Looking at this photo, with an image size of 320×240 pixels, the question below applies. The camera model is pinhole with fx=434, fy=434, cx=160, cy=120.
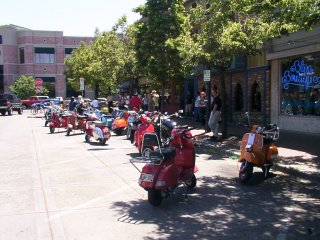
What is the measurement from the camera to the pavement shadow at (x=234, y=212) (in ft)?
18.2

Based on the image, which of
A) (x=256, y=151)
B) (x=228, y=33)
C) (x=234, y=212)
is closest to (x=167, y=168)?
(x=234, y=212)

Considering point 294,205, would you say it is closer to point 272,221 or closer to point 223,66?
point 272,221

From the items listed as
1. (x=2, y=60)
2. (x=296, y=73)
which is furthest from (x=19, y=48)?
(x=296, y=73)

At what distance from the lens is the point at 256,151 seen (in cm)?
865

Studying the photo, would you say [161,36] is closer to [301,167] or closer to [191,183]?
[301,167]

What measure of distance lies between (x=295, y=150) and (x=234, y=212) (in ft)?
20.5

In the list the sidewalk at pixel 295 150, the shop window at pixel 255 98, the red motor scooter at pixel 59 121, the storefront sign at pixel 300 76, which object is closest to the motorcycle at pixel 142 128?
the sidewalk at pixel 295 150

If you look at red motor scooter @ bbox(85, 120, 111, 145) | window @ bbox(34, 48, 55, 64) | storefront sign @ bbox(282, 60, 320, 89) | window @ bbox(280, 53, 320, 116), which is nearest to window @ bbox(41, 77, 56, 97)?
window @ bbox(34, 48, 55, 64)

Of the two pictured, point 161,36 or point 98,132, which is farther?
point 161,36

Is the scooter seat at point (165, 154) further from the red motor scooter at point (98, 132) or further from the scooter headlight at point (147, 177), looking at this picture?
the red motor scooter at point (98, 132)

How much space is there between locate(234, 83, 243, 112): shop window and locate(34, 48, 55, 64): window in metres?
52.8

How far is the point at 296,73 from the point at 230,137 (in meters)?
3.71

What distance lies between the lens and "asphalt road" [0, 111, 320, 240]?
559 cm

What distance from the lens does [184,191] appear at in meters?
7.83
